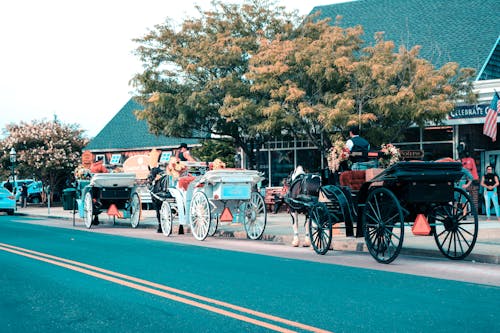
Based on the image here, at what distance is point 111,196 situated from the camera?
22.2 meters

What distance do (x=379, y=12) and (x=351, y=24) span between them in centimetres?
153

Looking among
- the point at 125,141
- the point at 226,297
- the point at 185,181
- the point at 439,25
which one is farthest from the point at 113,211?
the point at 125,141

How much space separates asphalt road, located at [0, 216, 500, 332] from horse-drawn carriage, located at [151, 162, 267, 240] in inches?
166

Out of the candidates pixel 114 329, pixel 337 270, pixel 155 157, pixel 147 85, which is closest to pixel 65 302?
pixel 114 329

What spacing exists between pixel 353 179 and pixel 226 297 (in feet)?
16.4

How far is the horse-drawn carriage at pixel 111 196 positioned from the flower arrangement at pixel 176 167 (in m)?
3.65

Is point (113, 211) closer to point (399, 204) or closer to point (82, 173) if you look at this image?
point (82, 173)

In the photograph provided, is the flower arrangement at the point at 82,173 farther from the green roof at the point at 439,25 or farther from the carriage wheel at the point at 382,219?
the carriage wheel at the point at 382,219

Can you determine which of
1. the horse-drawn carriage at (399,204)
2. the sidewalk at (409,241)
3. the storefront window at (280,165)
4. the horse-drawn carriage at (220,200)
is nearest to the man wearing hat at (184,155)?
the horse-drawn carriage at (220,200)

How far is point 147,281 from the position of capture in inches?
388

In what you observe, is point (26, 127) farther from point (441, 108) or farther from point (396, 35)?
point (441, 108)

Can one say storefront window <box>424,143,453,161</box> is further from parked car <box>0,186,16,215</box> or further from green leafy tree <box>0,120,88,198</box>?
green leafy tree <box>0,120,88,198</box>

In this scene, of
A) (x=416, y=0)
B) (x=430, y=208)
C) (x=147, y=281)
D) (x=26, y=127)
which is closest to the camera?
(x=147, y=281)

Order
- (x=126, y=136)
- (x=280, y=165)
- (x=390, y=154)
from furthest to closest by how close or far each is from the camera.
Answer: (x=126, y=136) < (x=280, y=165) < (x=390, y=154)
